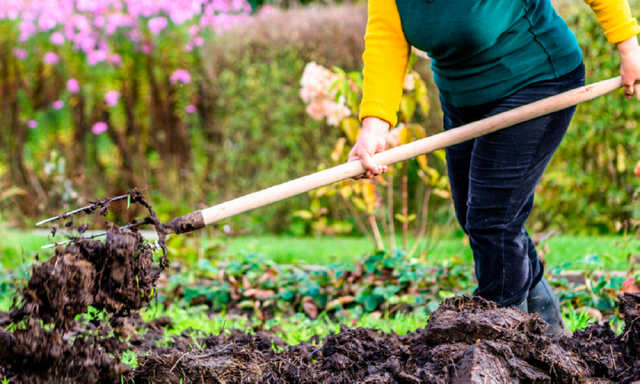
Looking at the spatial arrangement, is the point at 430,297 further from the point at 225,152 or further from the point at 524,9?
the point at 225,152

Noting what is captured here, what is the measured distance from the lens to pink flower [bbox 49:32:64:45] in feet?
24.2

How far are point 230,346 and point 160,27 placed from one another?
593 cm

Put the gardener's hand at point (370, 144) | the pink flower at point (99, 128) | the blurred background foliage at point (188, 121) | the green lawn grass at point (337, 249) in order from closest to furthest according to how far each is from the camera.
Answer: the gardener's hand at point (370, 144) < the green lawn grass at point (337, 249) < the blurred background foliage at point (188, 121) < the pink flower at point (99, 128)

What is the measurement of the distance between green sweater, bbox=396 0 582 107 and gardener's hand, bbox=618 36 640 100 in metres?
0.15

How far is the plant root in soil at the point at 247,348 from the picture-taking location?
5.67 ft

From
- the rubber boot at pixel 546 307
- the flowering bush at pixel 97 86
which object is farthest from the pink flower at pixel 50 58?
the rubber boot at pixel 546 307

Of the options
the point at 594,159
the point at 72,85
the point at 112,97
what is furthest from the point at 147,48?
the point at 594,159

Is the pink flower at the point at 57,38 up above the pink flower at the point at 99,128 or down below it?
above

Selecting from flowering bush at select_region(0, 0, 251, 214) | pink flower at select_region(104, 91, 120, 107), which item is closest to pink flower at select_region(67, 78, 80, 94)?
flowering bush at select_region(0, 0, 251, 214)

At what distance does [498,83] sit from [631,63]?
0.46 metres

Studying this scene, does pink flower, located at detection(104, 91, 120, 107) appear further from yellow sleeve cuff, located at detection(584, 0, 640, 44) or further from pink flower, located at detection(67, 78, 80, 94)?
yellow sleeve cuff, located at detection(584, 0, 640, 44)

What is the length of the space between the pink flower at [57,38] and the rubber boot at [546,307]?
6.63m

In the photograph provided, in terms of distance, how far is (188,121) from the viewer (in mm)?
7449

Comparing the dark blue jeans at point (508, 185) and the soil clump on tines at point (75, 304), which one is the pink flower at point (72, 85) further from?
the dark blue jeans at point (508, 185)
